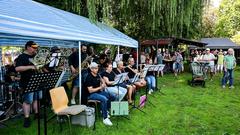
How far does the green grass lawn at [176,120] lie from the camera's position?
21.7 ft

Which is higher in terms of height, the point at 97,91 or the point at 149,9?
the point at 149,9

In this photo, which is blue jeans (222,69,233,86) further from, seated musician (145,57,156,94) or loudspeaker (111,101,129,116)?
loudspeaker (111,101,129,116)

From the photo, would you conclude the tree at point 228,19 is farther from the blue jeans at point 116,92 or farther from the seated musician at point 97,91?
the seated musician at point 97,91

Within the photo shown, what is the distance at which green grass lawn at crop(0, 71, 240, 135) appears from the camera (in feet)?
21.7

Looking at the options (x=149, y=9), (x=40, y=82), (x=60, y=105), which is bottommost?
(x=60, y=105)

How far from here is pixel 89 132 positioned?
255 inches

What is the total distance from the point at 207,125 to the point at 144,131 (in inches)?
64.7

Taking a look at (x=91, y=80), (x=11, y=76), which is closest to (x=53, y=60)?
(x=11, y=76)

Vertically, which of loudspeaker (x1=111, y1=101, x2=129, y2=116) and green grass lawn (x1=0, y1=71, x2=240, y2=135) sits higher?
loudspeaker (x1=111, y1=101, x2=129, y2=116)

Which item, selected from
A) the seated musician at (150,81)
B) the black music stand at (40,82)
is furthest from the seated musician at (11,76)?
the seated musician at (150,81)

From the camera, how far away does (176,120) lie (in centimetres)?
766

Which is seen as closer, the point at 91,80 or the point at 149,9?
the point at 91,80

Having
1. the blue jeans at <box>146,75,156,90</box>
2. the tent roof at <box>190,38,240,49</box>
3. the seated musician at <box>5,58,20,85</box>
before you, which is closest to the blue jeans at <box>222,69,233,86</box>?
the blue jeans at <box>146,75,156,90</box>

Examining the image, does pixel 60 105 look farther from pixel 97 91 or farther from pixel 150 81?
pixel 150 81
